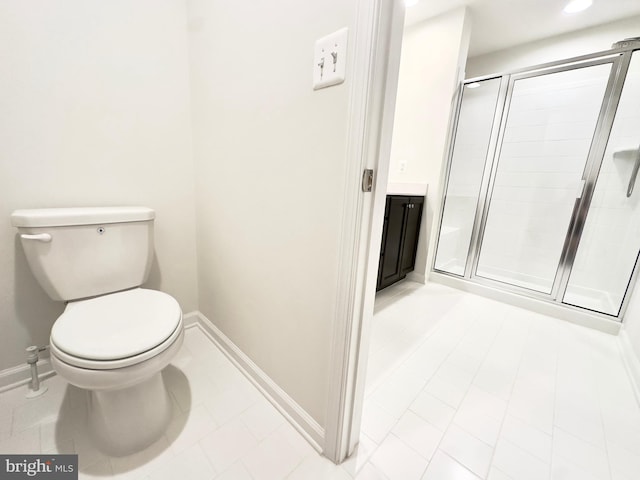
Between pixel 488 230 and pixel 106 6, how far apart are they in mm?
3011

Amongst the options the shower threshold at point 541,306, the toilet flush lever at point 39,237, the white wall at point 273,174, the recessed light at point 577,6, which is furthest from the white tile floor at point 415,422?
the recessed light at point 577,6

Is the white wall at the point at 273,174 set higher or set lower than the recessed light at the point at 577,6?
lower

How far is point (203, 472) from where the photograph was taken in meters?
0.77

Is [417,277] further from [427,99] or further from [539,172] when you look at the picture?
[427,99]

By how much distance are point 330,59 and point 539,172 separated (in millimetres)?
2429

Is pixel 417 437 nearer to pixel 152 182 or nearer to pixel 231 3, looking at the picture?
pixel 152 182

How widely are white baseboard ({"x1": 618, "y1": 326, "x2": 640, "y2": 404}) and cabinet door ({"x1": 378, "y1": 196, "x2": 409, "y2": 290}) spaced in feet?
4.33

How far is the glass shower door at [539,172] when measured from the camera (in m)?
1.93

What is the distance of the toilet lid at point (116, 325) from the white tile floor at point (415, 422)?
1.33ft

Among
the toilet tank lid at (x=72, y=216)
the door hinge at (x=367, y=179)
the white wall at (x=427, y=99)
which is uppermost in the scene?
the white wall at (x=427, y=99)

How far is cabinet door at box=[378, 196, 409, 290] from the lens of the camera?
1.81m

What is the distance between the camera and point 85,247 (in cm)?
96

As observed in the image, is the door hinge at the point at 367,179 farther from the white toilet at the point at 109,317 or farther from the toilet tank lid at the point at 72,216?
the toilet tank lid at the point at 72,216

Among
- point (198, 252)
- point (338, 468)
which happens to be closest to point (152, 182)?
point (198, 252)
